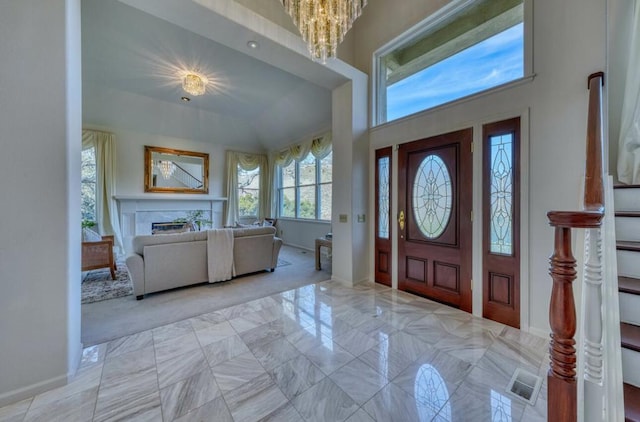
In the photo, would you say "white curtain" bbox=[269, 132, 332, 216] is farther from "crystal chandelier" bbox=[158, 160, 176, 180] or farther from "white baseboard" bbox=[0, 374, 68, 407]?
"white baseboard" bbox=[0, 374, 68, 407]

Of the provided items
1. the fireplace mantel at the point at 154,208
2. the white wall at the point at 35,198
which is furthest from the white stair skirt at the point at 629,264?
the fireplace mantel at the point at 154,208

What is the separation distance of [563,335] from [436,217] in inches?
90.9

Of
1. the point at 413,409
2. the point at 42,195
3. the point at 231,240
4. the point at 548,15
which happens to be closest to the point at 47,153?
the point at 42,195

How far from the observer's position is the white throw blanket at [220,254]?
12.4ft

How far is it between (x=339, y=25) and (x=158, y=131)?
233 inches

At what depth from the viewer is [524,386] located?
1.67 meters

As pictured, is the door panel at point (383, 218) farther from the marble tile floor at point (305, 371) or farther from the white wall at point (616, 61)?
the white wall at point (616, 61)

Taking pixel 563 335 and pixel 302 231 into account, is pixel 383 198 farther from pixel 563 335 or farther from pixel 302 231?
pixel 302 231

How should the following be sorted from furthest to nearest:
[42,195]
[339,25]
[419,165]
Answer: [419,165] → [339,25] → [42,195]

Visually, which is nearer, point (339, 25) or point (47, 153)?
point (47, 153)

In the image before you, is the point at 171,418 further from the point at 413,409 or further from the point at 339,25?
the point at 339,25

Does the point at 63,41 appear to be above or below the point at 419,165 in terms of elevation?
above

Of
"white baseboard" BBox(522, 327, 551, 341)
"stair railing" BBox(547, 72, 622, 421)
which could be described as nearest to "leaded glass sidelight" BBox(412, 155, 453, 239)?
"white baseboard" BBox(522, 327, 551, 341)

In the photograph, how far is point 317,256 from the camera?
4.75 m
